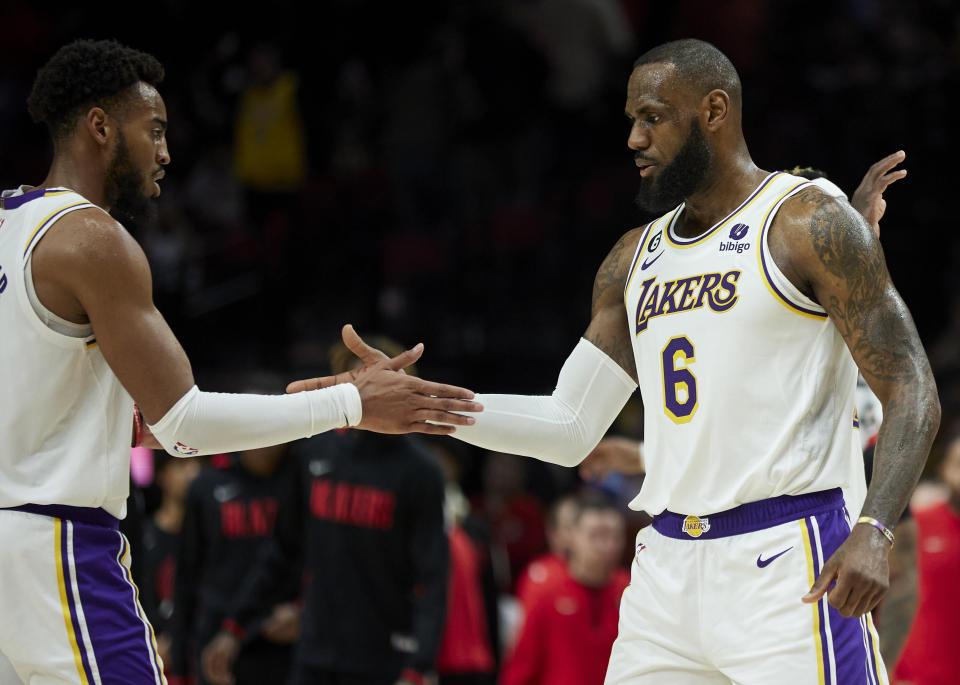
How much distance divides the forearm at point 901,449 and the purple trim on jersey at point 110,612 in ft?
7.11

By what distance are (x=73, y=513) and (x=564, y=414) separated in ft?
5.77

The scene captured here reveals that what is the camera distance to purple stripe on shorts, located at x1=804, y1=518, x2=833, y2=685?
389cm

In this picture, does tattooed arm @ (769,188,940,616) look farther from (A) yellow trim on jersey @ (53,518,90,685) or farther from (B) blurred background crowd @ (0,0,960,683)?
(B) blurred background crowd @ (0,0,960,683)

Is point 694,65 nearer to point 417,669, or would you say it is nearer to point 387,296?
point 417,669

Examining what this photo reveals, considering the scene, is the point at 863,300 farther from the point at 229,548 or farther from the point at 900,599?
the point at 229,548

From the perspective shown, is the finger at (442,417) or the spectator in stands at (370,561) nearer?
the finger at (442,417)

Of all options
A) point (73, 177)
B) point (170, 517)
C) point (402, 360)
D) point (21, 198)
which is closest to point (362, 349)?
point (402, 360)

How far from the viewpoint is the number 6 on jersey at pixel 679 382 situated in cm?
434

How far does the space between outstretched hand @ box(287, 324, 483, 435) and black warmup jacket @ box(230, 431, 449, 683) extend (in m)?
2.55

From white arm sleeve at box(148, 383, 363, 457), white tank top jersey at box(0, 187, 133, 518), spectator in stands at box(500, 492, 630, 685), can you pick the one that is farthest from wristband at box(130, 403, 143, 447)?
spectator in stands at box(500, 492, 630, 685)

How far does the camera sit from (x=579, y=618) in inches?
326

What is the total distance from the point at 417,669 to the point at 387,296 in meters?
5.43

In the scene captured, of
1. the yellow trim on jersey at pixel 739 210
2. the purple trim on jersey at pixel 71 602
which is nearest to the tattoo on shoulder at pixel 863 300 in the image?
the yellow trim on jersey at pixel 739 210

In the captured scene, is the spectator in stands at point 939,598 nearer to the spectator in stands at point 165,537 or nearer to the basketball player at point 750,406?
the basketball player at point 750,406
